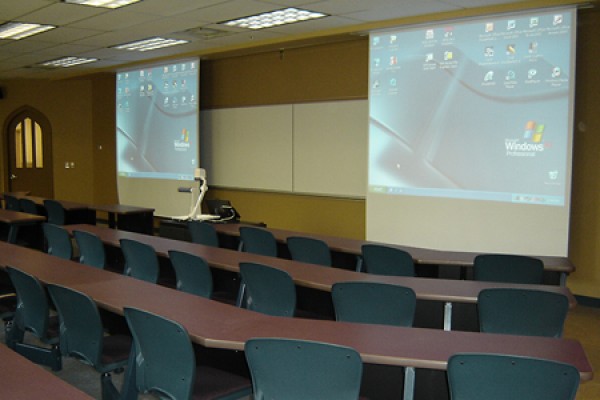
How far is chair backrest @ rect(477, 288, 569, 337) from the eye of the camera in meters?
2.99

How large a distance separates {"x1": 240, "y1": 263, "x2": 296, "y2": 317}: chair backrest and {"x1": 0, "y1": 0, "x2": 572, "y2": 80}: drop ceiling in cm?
309

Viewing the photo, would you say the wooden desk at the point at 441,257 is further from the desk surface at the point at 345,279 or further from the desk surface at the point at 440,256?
the desk surface at the point at 345,279

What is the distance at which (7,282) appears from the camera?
4.73 m

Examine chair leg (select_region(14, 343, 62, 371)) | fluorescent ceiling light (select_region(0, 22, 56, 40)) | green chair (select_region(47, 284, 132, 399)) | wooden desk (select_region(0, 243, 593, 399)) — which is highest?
fluorescent ceiling light (select_region(0, 22, 56, 40))

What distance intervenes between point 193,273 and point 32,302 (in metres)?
1.09

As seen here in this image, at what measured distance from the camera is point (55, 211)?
809cm

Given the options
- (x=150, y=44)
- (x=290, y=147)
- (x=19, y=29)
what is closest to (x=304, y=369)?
(x=290, y=147)

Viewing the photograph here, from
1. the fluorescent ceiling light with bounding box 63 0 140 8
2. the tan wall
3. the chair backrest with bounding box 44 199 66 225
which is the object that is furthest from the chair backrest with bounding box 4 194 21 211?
the fluorescent ceiling light with bounding box 63 0 140 8

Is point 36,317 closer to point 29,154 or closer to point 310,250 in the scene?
point 310,250

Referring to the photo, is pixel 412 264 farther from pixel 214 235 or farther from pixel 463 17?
pixel 463 17

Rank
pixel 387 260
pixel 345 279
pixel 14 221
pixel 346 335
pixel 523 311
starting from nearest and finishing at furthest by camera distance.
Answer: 1. pixel 346 335
2. pixel 523 311
3. pixel 345 279
4. pixel 387 260
5. pixel 14 221

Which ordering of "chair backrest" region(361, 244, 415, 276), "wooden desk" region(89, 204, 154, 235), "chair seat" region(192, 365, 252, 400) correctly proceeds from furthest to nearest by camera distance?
"wooden desk" region(89, 204, 154, 235), "chair backrest" region(361, 244, 415, 276), "chair seat" region(192, 365, 252, 400)

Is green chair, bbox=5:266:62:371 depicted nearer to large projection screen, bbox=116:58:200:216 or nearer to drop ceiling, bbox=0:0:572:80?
drop ceiling, bbox=0:0:572:80

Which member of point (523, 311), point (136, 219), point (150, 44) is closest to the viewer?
point (523, 311)
